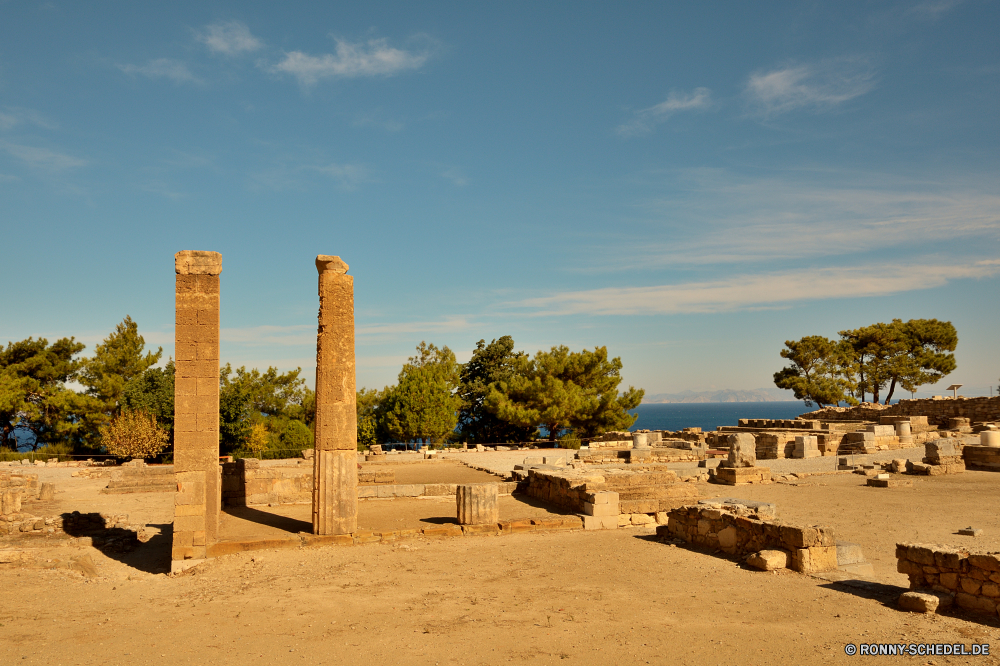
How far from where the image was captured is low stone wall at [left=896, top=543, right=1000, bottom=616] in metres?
6.67

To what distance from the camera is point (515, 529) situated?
11.9 meters

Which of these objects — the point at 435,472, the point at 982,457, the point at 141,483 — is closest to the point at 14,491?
the point at 141,483

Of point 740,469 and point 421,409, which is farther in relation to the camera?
point 421,409

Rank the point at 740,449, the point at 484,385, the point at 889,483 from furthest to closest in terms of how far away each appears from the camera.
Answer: the point at 484,385 < the point at 740,449 < the point at 889,483

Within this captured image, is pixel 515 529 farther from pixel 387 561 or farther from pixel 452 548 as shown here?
pixel 387 561

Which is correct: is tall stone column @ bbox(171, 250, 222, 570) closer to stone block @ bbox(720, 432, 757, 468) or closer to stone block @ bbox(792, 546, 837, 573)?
stone block @ bbox(792, 546, 837, 573)

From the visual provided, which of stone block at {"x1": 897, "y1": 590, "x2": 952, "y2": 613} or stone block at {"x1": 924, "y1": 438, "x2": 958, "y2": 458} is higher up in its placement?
stone block at {"x1": 924, "y1": 438, "x2": 958, "y2": 458}

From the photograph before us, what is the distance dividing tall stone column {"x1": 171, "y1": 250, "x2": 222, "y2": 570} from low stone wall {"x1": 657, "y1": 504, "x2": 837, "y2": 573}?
7.54 m

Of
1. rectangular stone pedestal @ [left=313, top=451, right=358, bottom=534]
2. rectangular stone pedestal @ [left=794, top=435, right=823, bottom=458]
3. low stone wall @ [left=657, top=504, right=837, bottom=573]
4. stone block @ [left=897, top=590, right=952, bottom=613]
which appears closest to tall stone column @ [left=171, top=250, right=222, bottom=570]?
rectangular stone pedestal @ [left=313, top=451, right=358, bottom=534]

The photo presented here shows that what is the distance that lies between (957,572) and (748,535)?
3047 mm

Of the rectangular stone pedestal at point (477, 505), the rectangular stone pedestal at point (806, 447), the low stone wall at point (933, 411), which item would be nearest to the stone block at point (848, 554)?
the rectangular stone pedestal at point (477, 505)

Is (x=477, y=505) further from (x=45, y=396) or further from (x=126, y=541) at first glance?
(x=45, y=396)

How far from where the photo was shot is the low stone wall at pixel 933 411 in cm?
3450

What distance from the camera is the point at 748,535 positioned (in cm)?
979
